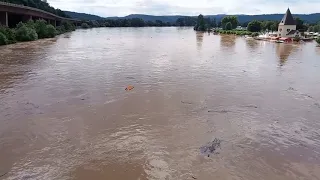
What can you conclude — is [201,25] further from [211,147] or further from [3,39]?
[211,147]

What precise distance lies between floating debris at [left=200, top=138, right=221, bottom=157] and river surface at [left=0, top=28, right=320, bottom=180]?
15 centimetres

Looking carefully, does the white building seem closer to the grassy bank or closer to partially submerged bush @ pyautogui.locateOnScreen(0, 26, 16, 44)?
the grassy bank

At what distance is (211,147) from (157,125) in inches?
122

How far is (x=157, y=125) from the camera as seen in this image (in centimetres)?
1398

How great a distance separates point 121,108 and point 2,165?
7.05m

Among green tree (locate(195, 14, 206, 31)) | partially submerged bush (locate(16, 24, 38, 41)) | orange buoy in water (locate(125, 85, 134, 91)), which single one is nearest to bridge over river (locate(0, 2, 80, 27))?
partially submerged bush (locate(16, 24, 38, 41))

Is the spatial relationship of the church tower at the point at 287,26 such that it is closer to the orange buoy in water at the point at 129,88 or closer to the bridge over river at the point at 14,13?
the bridge over river at the point at 14,13

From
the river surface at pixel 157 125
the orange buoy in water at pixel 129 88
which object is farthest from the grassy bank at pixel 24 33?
the orange buoy in water at pixel 129 88

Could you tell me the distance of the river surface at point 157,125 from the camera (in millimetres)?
10156

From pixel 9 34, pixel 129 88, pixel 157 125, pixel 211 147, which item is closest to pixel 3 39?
pixel 9 34

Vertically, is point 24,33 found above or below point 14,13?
below

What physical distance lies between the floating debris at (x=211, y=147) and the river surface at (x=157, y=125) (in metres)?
0.15

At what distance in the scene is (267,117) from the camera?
1538 cm

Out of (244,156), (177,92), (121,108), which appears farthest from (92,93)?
(244,156)
